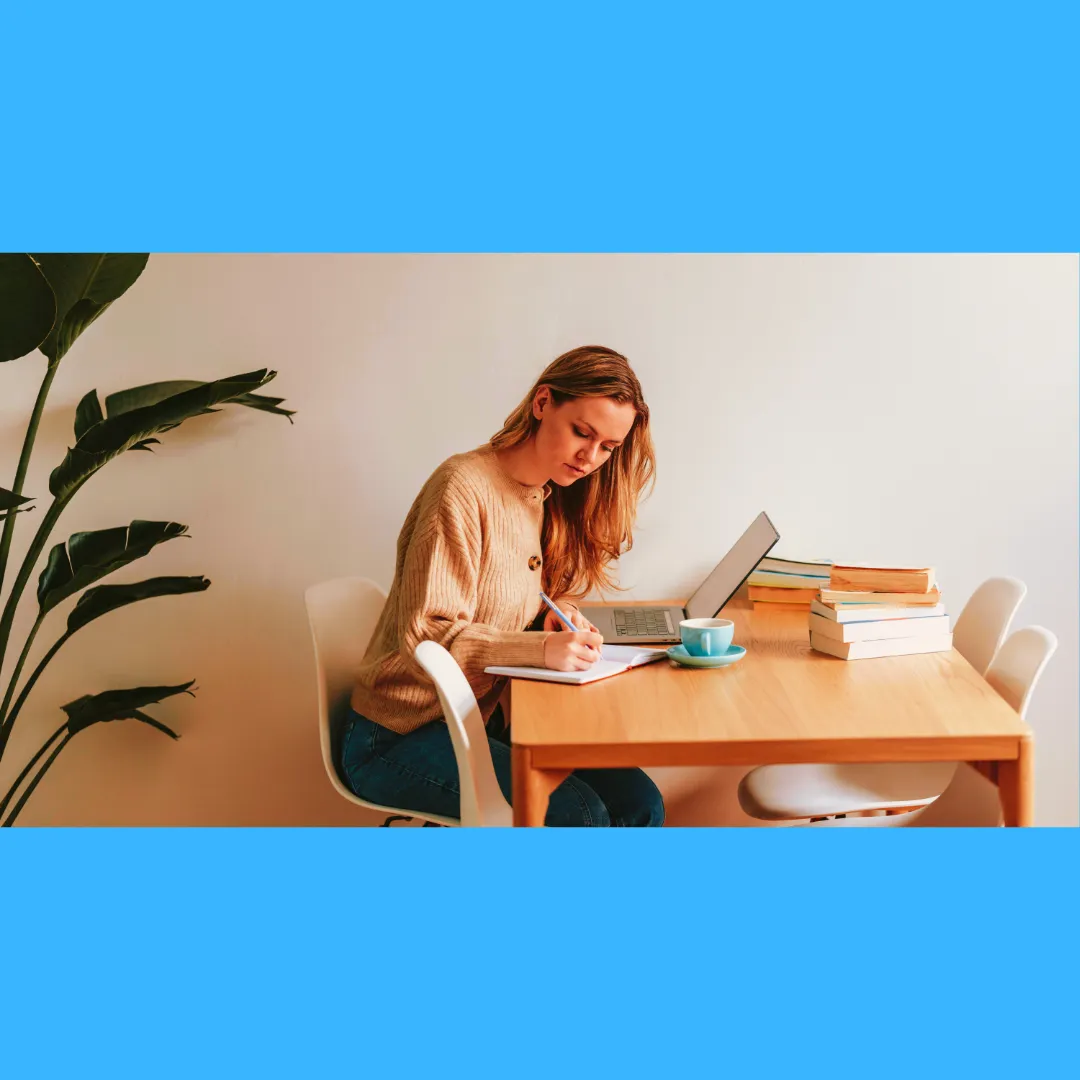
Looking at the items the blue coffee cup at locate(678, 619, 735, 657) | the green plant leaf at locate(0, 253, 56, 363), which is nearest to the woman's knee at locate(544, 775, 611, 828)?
the blue coffee cup at locate(678, 619, 735, 657)

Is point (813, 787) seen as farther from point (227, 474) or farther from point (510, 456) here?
point (227, 474)

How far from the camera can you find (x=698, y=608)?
249 cm

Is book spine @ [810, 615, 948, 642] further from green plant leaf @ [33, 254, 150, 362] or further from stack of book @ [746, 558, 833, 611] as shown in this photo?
green plant leaf @ [33, 254, 150, 362]

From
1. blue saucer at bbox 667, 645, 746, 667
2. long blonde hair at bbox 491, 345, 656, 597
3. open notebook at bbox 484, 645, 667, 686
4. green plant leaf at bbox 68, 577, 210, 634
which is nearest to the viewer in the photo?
open notebook at bbox 484, 645, 667, 686

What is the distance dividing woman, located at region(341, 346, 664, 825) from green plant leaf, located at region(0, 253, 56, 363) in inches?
32.0

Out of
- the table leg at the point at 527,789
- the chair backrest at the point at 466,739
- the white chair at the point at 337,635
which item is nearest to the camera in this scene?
the table leg at the point at 527,789

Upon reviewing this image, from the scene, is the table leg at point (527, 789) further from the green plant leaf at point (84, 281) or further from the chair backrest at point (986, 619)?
the green plant leaf at point (84, 281)

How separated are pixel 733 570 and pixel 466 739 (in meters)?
0.90

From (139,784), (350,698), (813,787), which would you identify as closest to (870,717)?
(813,787)

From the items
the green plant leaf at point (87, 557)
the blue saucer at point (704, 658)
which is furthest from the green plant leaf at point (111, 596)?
the blue saucer at point (704, 658)

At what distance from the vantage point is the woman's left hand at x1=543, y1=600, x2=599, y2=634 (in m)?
2.22

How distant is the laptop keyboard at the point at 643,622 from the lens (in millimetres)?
2340

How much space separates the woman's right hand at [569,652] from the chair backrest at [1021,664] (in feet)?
2.59

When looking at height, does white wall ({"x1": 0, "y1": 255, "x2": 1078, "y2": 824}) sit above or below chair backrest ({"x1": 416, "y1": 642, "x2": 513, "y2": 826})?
above
